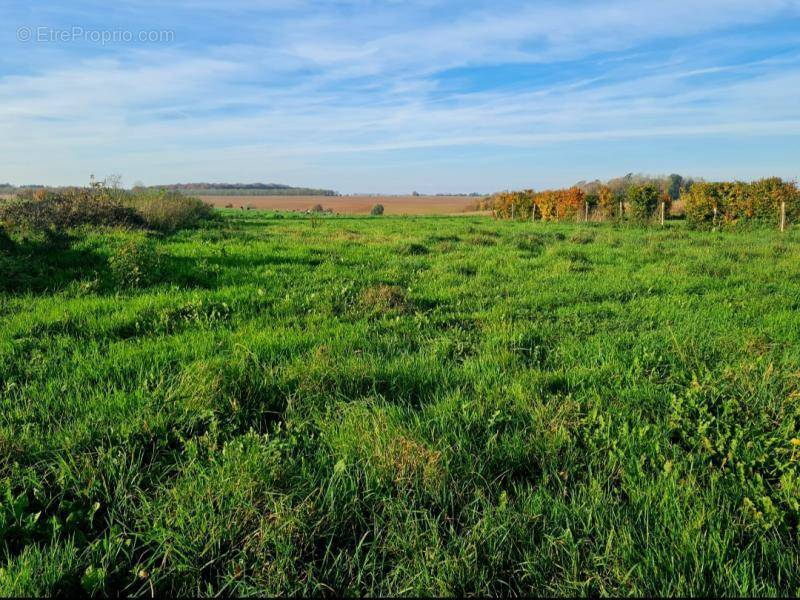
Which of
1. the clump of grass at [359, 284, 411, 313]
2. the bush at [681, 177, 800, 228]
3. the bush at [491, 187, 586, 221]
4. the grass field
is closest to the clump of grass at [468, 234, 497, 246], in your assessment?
the clump of grass at [359, 284, 411, 313]

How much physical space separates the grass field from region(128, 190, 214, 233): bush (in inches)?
519

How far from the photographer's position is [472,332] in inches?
232

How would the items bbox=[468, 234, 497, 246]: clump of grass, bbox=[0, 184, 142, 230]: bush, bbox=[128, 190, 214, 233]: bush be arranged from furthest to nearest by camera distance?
1. bbox=[128, 190, 214, 233]: bush
2. bbox=[468, 234, 497, 246]: clump of grass
3. bbox=[0, 184, 142, 230]: bush

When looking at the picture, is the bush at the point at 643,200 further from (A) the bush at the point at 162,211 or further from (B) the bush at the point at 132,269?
(B) the bush at the point at 132,269

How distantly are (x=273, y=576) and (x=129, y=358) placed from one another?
3220mm

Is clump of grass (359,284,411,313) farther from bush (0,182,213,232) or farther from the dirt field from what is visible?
the dirt field

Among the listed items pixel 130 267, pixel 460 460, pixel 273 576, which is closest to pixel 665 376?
pixel 460 460

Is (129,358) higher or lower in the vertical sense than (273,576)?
higher

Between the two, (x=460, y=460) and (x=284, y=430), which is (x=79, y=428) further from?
(x=460, y=460)

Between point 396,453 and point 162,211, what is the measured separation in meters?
19.4

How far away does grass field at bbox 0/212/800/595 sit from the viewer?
2246mm

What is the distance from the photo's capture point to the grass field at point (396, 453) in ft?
7.37

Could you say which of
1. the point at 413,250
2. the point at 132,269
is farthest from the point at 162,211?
the point at 132,269

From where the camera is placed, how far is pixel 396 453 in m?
2.92
